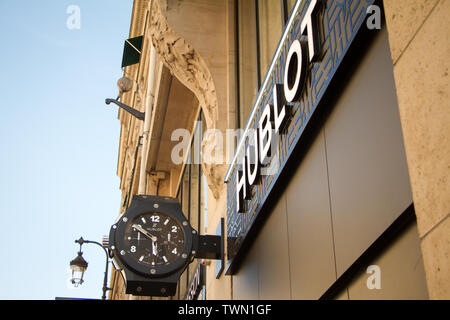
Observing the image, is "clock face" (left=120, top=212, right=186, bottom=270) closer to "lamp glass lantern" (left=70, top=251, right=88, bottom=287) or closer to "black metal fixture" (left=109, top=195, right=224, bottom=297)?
"black metal fixture" (left=109, top=195, right=224, bottom=297)

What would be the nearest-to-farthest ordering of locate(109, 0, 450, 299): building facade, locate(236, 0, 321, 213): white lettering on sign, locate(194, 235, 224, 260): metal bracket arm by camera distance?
locate(109, 0, 450, 299): building facade
locate(236, 0, 321, 213): white lettering on sign
locate(194, 235, 224, 260): metal bracket arm

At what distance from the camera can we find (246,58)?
35.3 feet

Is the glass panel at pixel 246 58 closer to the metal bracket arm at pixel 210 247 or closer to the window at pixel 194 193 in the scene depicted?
the metal bracket arm at pixel 210 247

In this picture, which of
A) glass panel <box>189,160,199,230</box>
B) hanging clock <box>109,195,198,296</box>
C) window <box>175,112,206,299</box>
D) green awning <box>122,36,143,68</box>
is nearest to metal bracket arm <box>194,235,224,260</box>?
hanging clock <box>109,195,198,296</box>

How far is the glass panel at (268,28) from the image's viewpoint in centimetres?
932

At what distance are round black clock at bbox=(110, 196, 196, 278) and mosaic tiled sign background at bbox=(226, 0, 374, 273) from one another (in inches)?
30.1

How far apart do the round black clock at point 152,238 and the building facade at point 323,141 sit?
76 centimetres

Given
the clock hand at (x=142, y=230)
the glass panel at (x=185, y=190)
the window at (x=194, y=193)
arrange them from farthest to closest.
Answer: the glass panel at (x=185, y=190)
the window at (x=194, y=193)
the clock hand at (x=142, y=230)

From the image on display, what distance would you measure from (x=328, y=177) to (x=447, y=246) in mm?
2459

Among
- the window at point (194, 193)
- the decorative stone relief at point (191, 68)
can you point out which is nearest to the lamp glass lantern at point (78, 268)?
the window at point (194, 193)

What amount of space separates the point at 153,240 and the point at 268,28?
3.56m

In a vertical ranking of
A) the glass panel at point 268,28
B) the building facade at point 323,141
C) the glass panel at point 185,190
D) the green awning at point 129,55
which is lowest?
the building facade at point 323,141

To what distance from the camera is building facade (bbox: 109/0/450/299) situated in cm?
335
